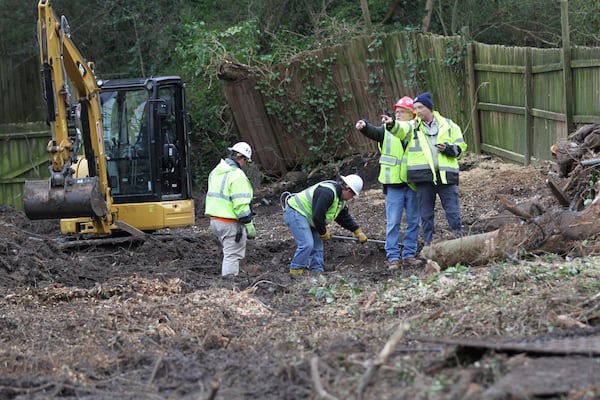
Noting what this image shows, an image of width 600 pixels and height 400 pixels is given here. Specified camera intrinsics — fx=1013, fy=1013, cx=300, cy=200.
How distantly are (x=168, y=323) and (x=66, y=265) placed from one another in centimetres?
479

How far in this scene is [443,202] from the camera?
11.5 m

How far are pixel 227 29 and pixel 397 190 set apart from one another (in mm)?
10985

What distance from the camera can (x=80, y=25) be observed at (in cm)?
2467

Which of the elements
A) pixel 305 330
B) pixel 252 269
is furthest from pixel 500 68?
pixel 305 330

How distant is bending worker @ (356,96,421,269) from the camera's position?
11430 mm

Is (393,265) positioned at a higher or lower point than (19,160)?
lower

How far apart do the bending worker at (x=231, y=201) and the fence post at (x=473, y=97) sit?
24.7 ft

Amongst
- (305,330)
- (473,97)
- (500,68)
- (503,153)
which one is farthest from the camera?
(473,97)

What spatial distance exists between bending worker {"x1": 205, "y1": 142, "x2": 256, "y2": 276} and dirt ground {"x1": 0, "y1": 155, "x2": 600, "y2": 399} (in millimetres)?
590

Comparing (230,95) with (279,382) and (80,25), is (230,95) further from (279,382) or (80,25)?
(279,382)

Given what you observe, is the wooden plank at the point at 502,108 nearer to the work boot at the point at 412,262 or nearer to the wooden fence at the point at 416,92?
the wooden fence at the point at 416,92

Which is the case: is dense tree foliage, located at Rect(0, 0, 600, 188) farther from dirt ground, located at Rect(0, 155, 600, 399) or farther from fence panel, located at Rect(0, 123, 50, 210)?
dirt ground, located at Rect(0, 155, 600, 399)

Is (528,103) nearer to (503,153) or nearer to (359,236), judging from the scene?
(503,153)

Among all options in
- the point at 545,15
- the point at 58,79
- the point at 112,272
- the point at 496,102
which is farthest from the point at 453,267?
the point at 545,15
